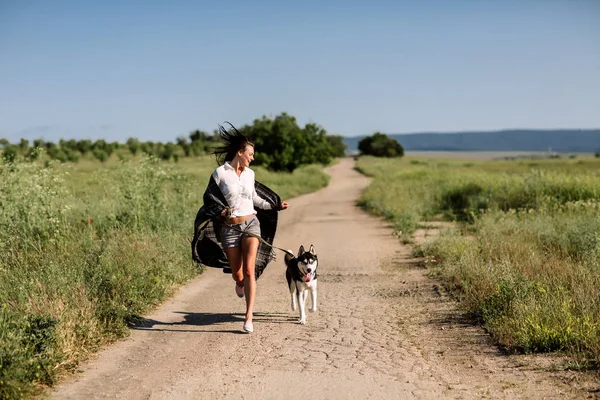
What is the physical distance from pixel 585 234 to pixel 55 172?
9.19 m

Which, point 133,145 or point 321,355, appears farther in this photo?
point 133,145

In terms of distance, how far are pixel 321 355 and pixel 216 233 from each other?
2246 mm

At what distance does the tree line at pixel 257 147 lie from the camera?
5450 centimetres

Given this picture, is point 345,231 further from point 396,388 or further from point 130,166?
point 396,388

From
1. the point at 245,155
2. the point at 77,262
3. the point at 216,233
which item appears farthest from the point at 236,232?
the point at 77,262

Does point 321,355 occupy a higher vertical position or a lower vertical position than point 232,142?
lower

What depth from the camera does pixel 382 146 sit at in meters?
147

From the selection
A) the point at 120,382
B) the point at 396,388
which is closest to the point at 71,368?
the point at 120,382

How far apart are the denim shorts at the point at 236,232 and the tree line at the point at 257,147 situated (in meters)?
5.25

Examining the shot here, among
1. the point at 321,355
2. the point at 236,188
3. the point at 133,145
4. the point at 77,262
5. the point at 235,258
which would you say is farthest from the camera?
the point at 133,145

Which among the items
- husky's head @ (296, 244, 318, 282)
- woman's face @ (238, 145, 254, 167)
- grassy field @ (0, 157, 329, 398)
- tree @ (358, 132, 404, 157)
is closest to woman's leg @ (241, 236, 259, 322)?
husky's head @ (296, 244, 318, 282)

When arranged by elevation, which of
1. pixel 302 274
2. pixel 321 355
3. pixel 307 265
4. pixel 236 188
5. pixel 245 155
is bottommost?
pixel 321 355

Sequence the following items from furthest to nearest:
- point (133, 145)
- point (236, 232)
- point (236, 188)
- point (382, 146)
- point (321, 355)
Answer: point (382, 146)
point (133, 145)
point (236, 232)
point (236, 188)
point (321, 355)

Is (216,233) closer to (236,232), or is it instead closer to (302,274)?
(236,232)
